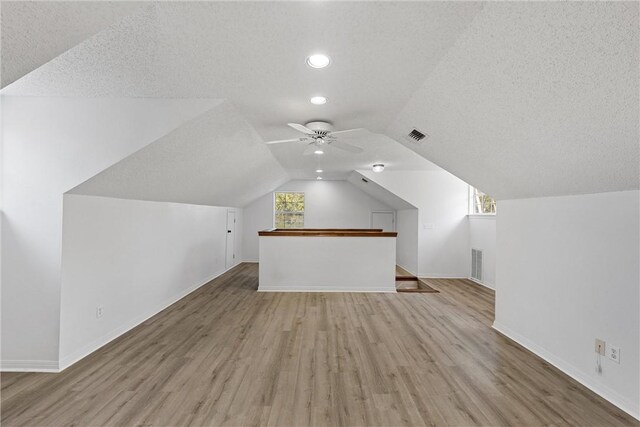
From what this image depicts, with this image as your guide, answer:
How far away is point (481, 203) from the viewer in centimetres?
652

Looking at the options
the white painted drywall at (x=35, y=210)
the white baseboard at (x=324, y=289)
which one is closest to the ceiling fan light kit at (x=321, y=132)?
the white painted drywall at (x=35, y=210)

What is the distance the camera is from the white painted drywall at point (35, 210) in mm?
2666

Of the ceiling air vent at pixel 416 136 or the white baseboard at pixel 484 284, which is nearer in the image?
the ceiling air vent at pixel 416 136

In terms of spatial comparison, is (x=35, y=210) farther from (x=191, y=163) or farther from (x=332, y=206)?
(x=332, y=206)

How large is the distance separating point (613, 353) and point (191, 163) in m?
4.36

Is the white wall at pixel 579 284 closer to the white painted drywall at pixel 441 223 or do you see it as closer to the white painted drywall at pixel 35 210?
the white painted drywall at pixel 441 223

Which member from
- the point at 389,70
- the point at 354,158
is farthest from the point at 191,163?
the point at 354,158

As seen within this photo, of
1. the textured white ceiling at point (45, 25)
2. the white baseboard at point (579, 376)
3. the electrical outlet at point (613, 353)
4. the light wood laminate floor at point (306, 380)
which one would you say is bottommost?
the light wood laminate floor at point (306, 380)

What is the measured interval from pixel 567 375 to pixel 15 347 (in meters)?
4.80

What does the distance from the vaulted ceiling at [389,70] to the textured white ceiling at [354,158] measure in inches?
50.8

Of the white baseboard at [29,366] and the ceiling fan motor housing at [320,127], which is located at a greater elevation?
the ceiling fan motor housing at [320,127]

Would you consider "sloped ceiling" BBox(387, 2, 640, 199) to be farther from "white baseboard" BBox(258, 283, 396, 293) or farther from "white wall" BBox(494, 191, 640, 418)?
"white baseboard" BBox(258, 283, 396, 293)

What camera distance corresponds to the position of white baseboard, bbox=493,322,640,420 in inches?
84.9

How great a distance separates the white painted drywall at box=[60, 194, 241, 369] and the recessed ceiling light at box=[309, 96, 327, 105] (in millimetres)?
2355
